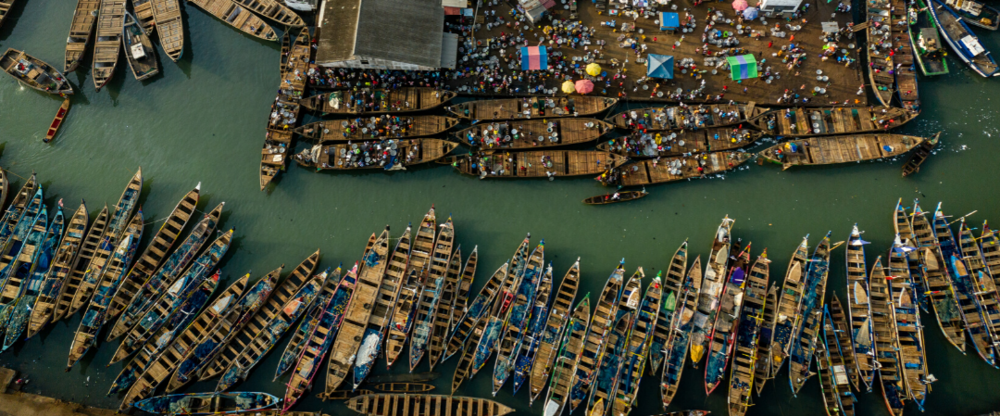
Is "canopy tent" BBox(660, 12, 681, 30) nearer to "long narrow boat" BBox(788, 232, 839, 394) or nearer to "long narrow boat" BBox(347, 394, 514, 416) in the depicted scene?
"long narrow boat" BBox(788, 232, 839, 394)

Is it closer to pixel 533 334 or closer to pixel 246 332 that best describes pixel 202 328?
pixel 246 332

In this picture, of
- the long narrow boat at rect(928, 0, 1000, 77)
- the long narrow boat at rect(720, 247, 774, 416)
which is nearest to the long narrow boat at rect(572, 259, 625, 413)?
the long narrow boat at rect(720, 247, 774, 416)

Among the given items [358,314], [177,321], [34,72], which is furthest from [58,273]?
[358,314]

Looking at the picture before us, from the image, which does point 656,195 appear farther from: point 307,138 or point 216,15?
point 216,15

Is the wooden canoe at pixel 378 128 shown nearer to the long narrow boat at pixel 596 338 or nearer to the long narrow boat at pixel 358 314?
the long narrow boat at pixel 358 314

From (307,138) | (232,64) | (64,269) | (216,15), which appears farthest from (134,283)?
(216,15)
